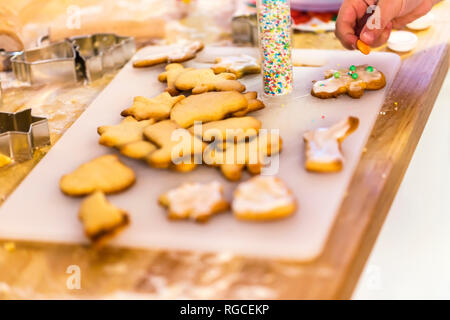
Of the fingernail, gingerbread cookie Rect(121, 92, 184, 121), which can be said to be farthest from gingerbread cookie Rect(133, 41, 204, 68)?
the fingernail

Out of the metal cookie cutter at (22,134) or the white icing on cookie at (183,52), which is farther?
the white icing on cookie at (183,52)

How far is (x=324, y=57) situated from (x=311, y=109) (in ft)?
0.94

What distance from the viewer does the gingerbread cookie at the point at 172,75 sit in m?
1.25

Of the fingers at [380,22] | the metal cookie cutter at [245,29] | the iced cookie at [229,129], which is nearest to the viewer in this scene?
the iced cookie at [229,129]

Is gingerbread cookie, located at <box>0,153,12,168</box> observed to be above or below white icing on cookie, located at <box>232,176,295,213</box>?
below

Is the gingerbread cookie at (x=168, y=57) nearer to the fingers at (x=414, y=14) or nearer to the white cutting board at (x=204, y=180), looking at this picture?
the white cutting board at (x=204, y=180)

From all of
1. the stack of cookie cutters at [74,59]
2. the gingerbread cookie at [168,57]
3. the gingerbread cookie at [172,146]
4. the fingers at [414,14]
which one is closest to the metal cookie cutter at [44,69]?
the stack of cookie cutters at [74,59]

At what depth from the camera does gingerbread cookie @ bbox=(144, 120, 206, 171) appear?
38.3 inches

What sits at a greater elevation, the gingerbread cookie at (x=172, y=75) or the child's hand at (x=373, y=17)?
the child's hand at (x=373, y=17)

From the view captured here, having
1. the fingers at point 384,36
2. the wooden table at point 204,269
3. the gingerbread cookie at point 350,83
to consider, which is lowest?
the wooden table at point 204,269

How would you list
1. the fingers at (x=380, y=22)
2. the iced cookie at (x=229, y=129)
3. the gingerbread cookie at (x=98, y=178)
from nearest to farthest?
1. the gingerbread cookie at (x=98, y=178)
2. the iced cookie at (x=229, y=129)
3. the fingers at (x=380, y=22)

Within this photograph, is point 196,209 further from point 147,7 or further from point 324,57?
point 147,7

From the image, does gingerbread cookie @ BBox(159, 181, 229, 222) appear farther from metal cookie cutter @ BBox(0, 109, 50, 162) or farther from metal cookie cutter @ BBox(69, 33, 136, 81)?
metal cookie cutter @ BBox(69, 33, 136, 81)

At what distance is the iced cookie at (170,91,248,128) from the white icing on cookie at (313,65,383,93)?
0.19 meters
